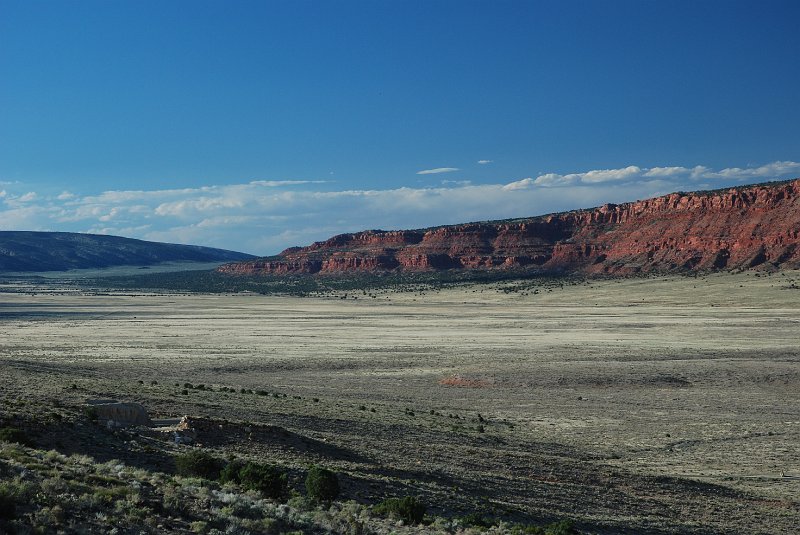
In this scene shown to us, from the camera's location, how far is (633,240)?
152m

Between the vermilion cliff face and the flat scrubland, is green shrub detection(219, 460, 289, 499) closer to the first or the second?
the flat scrubland

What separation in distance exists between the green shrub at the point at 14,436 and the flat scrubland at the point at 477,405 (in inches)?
21.6

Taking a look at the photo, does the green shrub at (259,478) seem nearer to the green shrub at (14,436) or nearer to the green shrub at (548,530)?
the green shrub at (14,436)

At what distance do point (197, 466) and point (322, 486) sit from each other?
2.67 m

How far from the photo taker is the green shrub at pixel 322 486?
47.8ft

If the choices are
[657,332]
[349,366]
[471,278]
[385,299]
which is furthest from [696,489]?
[471,278]

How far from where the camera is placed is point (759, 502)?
1897cm

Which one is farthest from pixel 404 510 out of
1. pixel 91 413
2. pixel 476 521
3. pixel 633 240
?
pixel 633 240

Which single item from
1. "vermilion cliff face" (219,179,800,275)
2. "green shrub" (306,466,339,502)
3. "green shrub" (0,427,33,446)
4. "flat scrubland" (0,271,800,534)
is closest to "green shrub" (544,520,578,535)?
"flat scrubland" (0,271,800,534)

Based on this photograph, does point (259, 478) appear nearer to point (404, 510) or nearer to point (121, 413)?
point (404, 510)

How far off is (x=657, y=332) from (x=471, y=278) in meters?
91.0

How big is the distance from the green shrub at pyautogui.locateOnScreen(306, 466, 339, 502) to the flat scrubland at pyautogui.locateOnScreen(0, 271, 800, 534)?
0.44 meters

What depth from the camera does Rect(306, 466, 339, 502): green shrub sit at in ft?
47.8

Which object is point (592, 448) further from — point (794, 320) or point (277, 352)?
point (794, 320)
